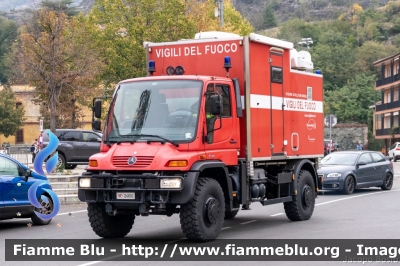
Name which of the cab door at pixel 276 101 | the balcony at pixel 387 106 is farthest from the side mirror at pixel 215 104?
the balcony at pixel 387 106

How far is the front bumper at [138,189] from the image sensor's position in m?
11.7

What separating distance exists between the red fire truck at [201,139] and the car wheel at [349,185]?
25.8ft

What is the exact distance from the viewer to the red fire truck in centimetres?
1196

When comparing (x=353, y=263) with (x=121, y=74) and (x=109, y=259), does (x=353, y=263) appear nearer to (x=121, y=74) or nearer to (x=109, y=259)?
(x=109, y=259)

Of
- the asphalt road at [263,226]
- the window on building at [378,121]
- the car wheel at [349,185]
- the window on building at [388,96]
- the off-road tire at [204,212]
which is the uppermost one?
the window on building at [388,96]

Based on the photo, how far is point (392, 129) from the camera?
87188 mm

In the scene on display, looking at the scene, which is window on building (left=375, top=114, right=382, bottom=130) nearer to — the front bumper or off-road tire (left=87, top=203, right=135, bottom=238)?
off-road tire (left=87, top=203, right=135, bottom=238)

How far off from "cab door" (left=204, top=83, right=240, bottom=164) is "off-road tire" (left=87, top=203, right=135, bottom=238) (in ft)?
5.97

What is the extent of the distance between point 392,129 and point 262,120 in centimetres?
7590

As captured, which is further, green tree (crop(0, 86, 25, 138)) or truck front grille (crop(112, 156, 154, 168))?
green tree (crop(0, 86, 25, 138))

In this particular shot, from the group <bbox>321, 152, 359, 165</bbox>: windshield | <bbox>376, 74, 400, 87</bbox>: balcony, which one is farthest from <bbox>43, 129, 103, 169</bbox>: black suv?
<bbox>376, 74, 400, 87</bbox>: balcony

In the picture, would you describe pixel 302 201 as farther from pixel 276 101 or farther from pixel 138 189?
pixel 138 189

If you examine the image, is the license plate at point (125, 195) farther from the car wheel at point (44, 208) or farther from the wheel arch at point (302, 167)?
the wheel arch at point (302, 167)

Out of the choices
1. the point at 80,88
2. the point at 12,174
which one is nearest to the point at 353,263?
the point at 12,174
